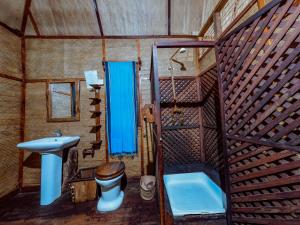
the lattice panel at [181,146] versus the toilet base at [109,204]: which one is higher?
the lattice panel at [181,146]

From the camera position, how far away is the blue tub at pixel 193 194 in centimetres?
191

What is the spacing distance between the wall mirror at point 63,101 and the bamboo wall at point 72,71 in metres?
0.09

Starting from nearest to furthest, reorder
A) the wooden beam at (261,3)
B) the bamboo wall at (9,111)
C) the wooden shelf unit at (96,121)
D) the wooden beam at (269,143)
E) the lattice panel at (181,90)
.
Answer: the wooden beam at (269,143) → the wooden beam at (261,3) → the bamboo wall at (9,111) → the wooden shelf unit at (96,121) → the lattice panel at (181,90)

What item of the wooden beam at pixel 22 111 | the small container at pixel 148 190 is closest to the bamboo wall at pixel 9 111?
the wooden beam at pixel 22 111

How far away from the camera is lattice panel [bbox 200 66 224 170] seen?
2.52 metres

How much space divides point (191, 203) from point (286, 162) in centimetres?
146

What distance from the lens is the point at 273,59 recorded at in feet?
3.44

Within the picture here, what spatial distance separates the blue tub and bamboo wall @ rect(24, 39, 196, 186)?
2.39 ft

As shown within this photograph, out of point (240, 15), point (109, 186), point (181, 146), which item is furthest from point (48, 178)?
point (240, 15)

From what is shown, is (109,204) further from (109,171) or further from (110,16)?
(110,16)

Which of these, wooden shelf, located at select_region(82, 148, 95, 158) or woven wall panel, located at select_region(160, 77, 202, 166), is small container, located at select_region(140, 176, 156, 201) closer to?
woven wall panel, located at select_region(160, 77, 202, 166)

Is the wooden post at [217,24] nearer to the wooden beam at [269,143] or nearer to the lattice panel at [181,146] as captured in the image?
the wooden beam at [269,143]

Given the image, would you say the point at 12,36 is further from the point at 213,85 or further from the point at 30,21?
the point at 213,85

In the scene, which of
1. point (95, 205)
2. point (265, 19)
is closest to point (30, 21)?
point (95, 205)
